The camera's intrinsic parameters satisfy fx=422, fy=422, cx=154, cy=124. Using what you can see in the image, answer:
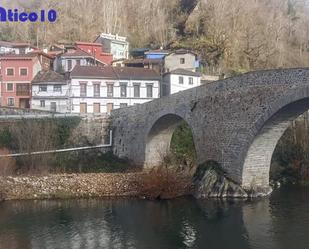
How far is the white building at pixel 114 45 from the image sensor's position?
55197 mm

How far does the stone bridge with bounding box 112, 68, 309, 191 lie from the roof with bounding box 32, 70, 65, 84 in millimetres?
16862

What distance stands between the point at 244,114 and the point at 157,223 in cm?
700

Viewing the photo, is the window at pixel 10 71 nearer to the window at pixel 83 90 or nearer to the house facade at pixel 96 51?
the window at pixel 83 90

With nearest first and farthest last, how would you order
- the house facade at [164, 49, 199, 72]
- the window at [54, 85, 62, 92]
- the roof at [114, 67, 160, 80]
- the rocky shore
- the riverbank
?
the riverbank, the rocky shore, the window at [54, 85, 62, 92], the roof at [114, 67, 160, 80], the house facade at [164, 49, 199, 72]

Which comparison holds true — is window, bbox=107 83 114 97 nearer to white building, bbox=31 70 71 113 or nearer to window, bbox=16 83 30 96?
white building, bbox=31 70 71 113

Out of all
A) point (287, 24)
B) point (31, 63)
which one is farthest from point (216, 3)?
point (31, 63)

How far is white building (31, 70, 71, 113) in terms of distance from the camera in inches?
1639

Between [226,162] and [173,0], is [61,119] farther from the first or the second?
[173,0]

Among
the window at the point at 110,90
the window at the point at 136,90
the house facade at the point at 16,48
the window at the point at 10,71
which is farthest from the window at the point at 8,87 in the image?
the window at the point at 136,90

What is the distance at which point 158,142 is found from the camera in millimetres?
32094

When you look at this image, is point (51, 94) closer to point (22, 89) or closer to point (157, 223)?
point (22, 89)

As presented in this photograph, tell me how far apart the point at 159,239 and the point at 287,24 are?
50.7 m

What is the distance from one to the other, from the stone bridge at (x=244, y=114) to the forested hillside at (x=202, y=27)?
25.7 meters

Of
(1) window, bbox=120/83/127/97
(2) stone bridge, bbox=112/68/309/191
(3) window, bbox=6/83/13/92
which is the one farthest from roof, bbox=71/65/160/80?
(2) stone bridge, bbox=112/68/309/191
